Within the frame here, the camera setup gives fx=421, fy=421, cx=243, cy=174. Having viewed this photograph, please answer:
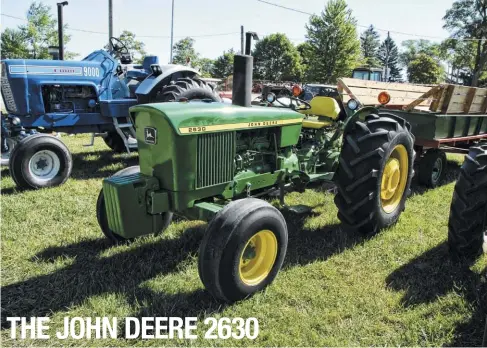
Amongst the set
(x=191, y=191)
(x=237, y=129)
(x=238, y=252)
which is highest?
(x=237, y=129)

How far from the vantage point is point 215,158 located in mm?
3482

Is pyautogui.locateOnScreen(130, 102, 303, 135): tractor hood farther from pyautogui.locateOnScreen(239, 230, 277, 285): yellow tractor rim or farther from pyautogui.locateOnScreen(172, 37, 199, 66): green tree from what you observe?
pyautogui.locateOnScreen(172, 37, 199, 66): green tree

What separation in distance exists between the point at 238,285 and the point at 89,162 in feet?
18.1

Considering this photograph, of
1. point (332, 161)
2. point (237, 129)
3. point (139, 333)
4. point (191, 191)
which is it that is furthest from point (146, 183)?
point (332, 161)

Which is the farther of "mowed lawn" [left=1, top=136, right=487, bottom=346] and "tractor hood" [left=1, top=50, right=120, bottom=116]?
"tractor hood" [left=1, top=50, right=120, bottom=116]

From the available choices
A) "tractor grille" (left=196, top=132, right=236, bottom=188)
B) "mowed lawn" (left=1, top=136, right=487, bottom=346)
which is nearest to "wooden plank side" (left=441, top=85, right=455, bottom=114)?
"mowed lawn" (left=1, top=136, right=487, bottom=346)

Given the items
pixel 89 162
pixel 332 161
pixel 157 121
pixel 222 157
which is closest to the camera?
pixel 157 121

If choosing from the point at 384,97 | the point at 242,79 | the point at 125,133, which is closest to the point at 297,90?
the point at 384,97

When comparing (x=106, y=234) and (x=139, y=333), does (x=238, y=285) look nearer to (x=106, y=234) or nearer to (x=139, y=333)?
(x=139, y=333)

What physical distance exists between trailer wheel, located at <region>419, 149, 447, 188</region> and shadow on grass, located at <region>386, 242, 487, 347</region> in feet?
7.94

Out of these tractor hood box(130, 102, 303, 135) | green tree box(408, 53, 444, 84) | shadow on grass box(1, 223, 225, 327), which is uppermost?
green tree box(408, 53, 444, 84)

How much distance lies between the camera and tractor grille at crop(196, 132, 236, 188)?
337 cm

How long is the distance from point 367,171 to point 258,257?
1.51 metres

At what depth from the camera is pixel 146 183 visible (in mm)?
3316
